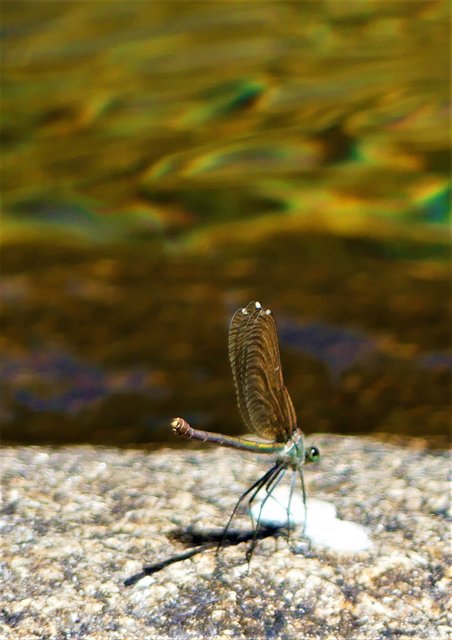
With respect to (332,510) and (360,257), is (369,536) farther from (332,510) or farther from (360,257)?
(360,257)

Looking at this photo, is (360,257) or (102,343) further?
(360,257)

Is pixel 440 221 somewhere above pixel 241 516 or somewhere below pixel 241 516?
above

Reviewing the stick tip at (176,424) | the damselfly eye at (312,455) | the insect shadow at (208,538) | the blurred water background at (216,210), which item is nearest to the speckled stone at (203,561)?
the insect shadow at (208,538)

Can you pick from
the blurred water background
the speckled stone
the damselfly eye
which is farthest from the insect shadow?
the blurred water background

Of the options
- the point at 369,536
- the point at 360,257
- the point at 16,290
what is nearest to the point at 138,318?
the point at 16,290

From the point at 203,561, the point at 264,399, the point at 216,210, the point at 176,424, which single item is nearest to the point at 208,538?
the point at 203,561

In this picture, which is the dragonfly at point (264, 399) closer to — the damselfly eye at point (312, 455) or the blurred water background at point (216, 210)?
the damselfly eye at point (312, 455)
